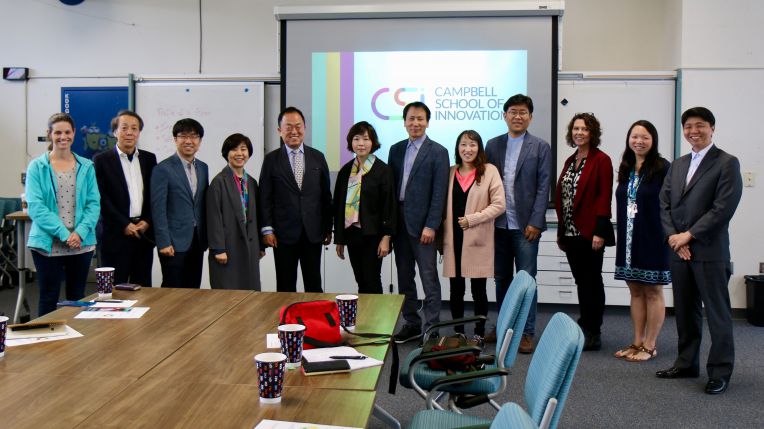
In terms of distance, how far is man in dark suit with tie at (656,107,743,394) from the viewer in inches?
137

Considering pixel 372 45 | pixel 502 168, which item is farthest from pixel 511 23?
pixel 502 168

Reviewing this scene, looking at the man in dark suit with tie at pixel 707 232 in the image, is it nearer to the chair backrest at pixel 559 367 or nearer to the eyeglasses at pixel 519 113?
the eyeglasses at pixel 519 113


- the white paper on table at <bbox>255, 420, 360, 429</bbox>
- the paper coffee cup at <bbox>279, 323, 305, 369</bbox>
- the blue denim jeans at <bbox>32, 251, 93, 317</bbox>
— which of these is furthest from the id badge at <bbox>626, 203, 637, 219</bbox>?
the blue denim jeans at <bbox>32, 251, 93, 317</bbox>

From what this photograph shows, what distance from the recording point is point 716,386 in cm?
354

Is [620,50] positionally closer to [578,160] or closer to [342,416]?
[578,160]

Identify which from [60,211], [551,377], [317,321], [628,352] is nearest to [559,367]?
[551,377]

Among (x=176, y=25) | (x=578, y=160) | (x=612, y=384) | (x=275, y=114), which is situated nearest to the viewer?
(x=612, y=384)

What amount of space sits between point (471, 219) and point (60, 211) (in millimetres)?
2454

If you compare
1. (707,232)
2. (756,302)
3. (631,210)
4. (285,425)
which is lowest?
(756,302)

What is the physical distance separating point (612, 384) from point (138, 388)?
2843 millimetres

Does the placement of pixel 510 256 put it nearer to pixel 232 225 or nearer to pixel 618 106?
pixel 232 225

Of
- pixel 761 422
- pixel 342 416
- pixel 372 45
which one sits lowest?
pixel 761 422

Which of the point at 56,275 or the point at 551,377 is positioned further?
the point at 56,275

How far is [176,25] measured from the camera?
673 cm
